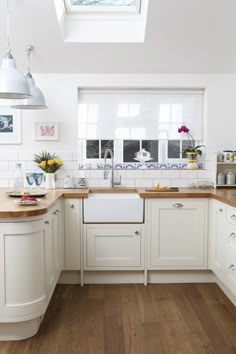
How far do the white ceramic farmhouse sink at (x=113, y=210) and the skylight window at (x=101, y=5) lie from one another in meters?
1.92

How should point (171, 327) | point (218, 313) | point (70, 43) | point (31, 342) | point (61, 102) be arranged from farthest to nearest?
point (61, 102) < point (70, 43) < point (218, 313) < point (171, 327) < point (31, 342)

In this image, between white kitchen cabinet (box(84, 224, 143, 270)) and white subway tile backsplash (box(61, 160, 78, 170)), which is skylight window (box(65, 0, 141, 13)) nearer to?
white subway tile backsplash (box(61, 160, 78, 170))

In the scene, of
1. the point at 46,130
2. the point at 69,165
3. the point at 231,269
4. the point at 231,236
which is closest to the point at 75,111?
the point at 46,130

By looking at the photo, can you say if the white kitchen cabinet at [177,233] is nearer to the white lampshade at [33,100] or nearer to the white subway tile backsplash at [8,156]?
the white lampshade at [33,100]

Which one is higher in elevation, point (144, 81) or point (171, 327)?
point (144, 81)

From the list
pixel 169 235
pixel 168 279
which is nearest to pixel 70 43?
pixel 169 235

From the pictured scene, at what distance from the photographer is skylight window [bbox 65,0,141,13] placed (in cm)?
360

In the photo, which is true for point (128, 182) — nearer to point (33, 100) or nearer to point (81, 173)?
point (81, 173)

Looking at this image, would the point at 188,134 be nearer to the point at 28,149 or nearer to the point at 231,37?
the point at 231,37

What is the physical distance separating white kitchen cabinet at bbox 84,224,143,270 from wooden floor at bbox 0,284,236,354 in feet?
0.71

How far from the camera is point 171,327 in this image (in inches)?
105

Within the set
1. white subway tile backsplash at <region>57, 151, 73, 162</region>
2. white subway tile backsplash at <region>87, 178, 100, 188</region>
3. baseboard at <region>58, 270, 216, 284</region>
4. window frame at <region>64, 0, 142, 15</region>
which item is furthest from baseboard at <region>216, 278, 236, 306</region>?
window frame at <region>64, 0, 142, 15</region>

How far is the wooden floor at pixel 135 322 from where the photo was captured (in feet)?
7.82

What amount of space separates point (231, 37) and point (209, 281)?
2519mm
